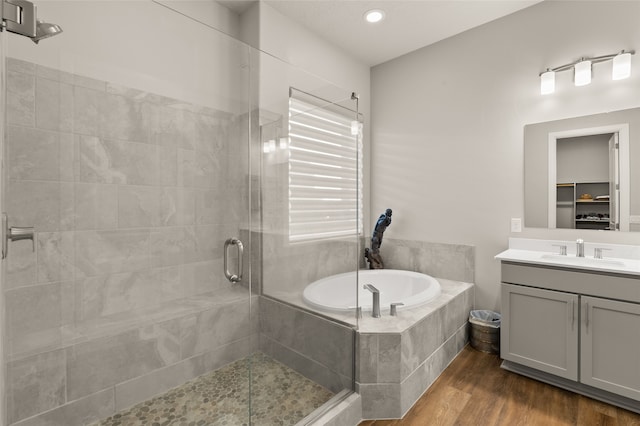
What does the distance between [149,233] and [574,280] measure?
2386 millimetres

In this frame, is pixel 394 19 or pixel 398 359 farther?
pixel 394 19

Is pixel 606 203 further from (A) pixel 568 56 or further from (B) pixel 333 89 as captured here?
(B) pixel 333 89

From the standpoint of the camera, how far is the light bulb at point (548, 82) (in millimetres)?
2408

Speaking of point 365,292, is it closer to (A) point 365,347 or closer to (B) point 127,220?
(A) point 365,347

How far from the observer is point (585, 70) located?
2.25m

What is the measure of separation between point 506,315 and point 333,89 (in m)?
1.93

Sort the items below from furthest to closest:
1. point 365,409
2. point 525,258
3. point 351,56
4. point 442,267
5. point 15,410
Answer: point 351,56
point 442,267
point 525,258
point 365,409
point 15,410

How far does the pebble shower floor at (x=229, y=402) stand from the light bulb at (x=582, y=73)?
2770 millimetres

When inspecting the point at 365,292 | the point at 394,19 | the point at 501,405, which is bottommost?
the point at 501,405

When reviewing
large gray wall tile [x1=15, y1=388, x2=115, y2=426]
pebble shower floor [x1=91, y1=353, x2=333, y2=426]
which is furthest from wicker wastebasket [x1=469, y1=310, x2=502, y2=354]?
large gray wall tile [x1=15, y1=388, x2=115, y2=426]

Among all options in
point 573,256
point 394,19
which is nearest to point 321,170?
point 394,19

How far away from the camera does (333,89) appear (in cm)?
198

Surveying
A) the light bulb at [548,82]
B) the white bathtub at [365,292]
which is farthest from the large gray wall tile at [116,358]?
the light bulb at [548,82]

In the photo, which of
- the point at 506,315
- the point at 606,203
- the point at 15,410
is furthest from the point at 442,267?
the point at 15,410
